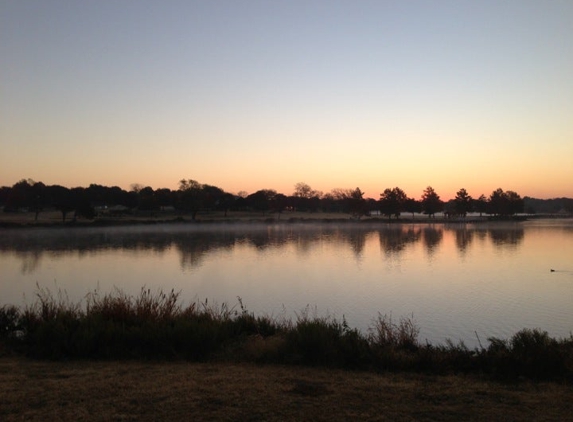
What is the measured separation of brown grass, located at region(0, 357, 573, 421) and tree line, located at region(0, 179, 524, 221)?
270 ft

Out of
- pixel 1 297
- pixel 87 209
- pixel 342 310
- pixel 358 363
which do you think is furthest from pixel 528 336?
pixel 87 209

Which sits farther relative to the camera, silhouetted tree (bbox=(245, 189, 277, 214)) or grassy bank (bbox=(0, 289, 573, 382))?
silhouetted tree (bbox=(245, 189, 277, 214))

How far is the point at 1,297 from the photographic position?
51.3ft

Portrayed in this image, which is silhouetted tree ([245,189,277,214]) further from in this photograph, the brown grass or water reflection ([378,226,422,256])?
the brown grass

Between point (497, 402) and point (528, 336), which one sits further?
point (528, 336)

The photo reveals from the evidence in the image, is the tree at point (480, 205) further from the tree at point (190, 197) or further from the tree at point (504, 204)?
the tree at point (190, 197)

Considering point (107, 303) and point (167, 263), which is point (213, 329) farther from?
point (167, 263)

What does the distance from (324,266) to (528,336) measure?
17906mm

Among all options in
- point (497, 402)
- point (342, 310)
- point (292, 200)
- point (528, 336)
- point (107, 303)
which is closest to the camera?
point (497, 402)

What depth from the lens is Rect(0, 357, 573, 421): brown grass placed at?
4.60 m

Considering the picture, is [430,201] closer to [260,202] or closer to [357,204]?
[357,204]

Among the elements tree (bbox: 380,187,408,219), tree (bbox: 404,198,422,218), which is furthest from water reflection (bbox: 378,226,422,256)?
tree (bbox: 404,198,422,218)

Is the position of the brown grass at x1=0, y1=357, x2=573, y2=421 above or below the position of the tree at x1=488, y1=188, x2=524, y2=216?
below

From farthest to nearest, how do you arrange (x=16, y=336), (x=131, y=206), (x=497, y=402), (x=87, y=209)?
(x=131, y=206), (x=87, y=209), (x=16, y=336), (x=497, y=402)
